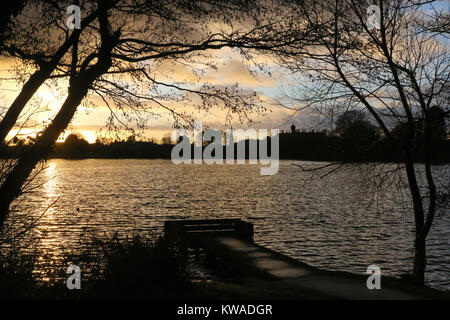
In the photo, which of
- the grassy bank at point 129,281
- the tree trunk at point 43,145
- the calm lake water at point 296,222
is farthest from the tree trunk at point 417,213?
the tree trunk at point 43,145

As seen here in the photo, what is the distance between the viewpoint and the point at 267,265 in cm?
1745

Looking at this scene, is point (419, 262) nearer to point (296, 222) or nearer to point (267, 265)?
point (267, 265)

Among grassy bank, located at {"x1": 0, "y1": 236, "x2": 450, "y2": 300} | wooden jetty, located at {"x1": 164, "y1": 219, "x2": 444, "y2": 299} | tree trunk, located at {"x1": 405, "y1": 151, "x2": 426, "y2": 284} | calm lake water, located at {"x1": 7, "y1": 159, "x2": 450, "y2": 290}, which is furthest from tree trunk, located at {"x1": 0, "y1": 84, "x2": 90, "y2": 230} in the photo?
tree trunk, located at {"x1": 405, "y1": 151, "x2": 426, "y2": 284}

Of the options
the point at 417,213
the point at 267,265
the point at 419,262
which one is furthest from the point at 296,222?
the point at 417,213

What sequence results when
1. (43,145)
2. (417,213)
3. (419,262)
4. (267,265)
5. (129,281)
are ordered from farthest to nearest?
(267,265), (419,262), (417,213), (43,145), (129,281)

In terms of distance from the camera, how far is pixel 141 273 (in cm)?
932

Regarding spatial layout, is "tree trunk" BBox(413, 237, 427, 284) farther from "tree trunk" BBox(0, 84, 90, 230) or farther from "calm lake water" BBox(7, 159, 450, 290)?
"tree trunk" BBox(0, 84, 90, 230)

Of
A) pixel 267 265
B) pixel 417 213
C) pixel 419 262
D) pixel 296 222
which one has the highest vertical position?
pixel 417 213

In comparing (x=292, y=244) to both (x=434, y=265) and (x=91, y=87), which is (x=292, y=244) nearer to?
(x=434, y=265)

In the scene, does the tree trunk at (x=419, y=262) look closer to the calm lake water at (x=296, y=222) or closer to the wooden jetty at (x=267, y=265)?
the calm lake water at (x=296, y=222)

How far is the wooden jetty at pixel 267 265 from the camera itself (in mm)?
11914

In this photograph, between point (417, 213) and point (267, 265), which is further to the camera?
point (267, 265)

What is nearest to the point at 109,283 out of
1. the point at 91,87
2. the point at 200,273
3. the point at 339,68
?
the point at 91,87
